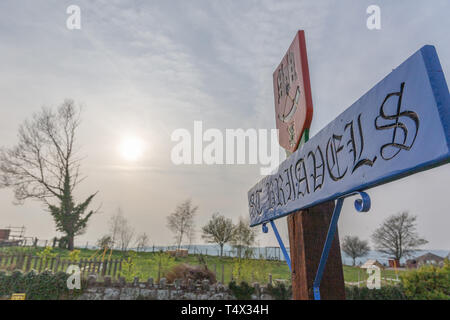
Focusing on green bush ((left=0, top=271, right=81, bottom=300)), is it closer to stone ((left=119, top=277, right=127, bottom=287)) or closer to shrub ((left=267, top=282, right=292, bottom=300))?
stone ((left=119, top=277, right=127, bottom=287))

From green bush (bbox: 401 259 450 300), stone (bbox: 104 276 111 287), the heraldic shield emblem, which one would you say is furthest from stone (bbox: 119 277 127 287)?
green bush (bbox: 401 259 450 300)

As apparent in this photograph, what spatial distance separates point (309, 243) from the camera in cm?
160

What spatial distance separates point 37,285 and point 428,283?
15771 millimetres

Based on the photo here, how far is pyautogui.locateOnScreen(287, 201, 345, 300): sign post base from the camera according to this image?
1508 mm

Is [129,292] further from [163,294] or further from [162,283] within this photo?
[163,294]

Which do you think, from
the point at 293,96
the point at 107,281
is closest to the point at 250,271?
the point at 107,281

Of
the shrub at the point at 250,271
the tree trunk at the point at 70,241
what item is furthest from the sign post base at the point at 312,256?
the tree trunk at the point at 70,241

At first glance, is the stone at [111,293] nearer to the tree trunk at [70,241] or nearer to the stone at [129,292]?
the stone at [129,292]

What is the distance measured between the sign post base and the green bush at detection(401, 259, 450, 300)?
36.4 ft

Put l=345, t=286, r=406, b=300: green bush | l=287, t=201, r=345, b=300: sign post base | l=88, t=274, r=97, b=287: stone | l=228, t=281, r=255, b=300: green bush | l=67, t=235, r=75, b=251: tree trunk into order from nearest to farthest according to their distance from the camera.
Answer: l=287, t=201, r=345, b=300: sign post base < l=345, t=286, r=406, b=300: green bush < l=88, t=274, r=97, b=287: stone < l=228, t=281, r=255, b=300: green bush < l=67, t=235, r=75, b=251: tree trunk

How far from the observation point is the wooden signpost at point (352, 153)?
0.64 meters
